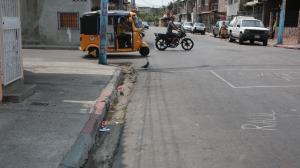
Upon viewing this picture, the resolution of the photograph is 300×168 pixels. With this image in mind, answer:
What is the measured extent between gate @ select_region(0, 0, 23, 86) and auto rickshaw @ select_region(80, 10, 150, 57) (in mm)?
9169

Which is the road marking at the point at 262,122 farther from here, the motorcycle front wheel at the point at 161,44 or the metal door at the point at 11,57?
the motorcycle front wheel at the point at 161,44

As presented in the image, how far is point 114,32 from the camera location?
18328 mm

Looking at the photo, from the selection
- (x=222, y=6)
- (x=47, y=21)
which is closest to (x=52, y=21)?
(x=47, y=21)

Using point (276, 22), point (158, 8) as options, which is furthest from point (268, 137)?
point (158, 8)

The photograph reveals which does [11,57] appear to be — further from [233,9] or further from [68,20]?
[233,9]

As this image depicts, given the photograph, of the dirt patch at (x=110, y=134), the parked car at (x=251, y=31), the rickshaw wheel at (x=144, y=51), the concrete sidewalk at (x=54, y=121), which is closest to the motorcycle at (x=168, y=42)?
the rickshaw wheel at (x=144, y=51)

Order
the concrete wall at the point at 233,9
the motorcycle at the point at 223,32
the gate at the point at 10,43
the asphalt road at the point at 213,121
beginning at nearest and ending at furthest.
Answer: the asphalt road at the point at 213,121 < the gate at the point at 10,43 < the motorcycle at the point at 223,32 < the concrete wall at the point at 233,9

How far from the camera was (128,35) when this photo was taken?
1844 cm

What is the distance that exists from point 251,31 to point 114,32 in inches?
582

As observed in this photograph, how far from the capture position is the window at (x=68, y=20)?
2360 centimetres

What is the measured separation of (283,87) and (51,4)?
15.5 meters

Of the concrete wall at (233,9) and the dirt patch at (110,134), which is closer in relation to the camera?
the dirt patch at (110,134)

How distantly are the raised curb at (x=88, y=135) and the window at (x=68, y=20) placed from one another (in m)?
14.3

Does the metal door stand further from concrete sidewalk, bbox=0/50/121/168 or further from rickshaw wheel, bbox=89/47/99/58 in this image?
rickshaw wheel, bbox=89/47/99/58
